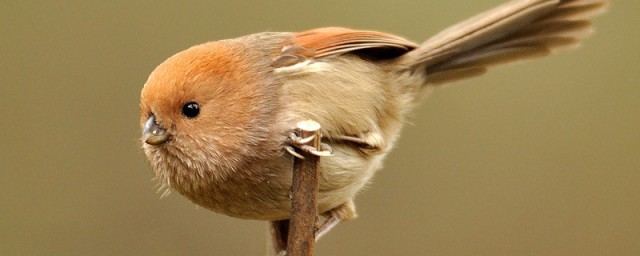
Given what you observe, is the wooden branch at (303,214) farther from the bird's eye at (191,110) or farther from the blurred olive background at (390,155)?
the blurred olive background at (390,155)

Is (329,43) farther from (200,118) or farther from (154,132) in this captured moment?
(154,132)

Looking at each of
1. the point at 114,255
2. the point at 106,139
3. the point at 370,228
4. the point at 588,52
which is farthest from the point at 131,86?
the point at 588,52

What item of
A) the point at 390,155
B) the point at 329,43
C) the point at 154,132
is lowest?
the point at 390,155

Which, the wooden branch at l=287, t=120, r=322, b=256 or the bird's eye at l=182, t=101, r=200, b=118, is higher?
the bird's eye at l=182, t=101, r=200, b=118

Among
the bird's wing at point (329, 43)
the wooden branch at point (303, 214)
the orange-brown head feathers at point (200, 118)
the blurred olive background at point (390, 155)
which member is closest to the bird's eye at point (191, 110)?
the orange-brown head feathers at point (200, 118)

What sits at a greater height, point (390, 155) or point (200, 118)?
point (200, 118)

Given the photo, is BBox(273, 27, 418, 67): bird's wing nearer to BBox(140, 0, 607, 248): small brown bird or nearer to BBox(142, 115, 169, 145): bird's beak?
BBox(140, 0, 607, 248): small brown bird

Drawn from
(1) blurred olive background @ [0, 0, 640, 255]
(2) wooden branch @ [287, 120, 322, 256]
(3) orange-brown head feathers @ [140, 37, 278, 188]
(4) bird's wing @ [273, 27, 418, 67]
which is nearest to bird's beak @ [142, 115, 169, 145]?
(3) orange-brown head feathers @ [140, 37, 278, 188]

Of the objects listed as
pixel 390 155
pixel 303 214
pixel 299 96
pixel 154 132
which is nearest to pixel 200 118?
pixel 154 132
